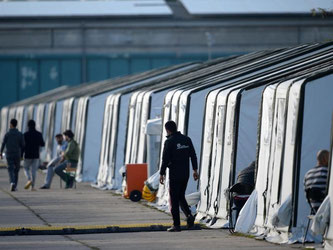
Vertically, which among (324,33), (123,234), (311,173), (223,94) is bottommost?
(123,234)

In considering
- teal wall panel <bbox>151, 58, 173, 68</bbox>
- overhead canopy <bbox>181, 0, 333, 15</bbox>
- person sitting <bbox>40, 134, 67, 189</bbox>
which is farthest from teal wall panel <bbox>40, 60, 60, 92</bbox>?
person sitting <bbox>40, 134, 67, 189</bbox>

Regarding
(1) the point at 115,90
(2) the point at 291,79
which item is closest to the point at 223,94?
(2) the point at 291,79

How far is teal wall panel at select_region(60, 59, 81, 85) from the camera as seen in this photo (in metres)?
70.8

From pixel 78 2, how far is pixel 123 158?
5080 cm

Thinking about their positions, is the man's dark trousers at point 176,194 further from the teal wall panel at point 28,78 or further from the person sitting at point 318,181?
the teal wall panel at point 28,78

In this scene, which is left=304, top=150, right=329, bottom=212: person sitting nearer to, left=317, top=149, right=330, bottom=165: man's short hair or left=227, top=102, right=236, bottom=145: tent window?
left=317, top=149, right=330, bottom=165: man's short hair

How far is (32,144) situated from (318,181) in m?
13.9

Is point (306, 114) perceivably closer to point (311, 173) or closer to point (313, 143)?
point (313, 143)

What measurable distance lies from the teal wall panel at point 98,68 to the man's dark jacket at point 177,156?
53.8m

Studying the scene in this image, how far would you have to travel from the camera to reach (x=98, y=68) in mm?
70438

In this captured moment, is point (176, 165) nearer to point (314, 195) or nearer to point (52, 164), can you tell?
point (314, 195)

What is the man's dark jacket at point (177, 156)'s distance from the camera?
16594mm

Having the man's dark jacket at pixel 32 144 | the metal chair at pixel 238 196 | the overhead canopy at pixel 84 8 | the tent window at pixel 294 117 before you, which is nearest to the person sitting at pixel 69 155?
the man's dark jacket at pixel 32 144

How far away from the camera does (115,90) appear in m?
33.2
